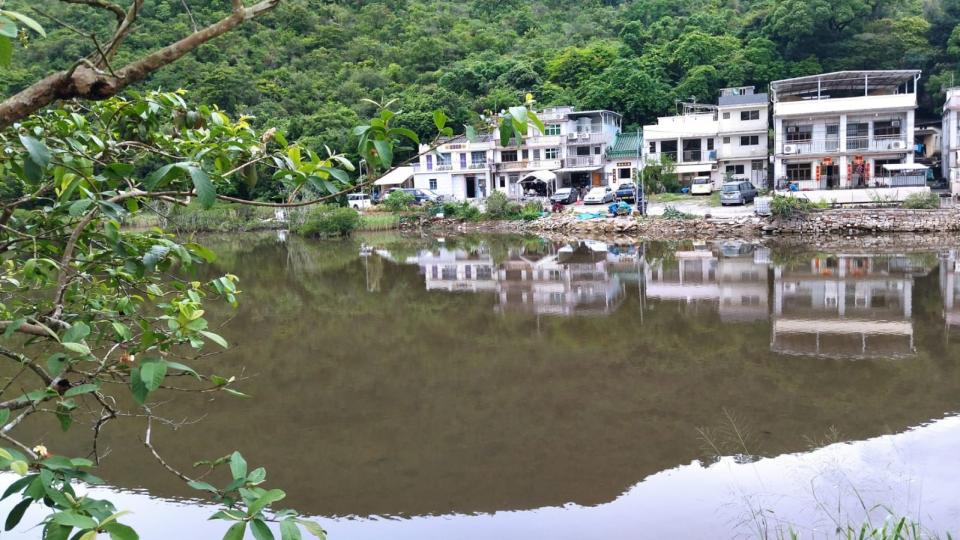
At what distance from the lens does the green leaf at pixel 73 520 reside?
1617 mm

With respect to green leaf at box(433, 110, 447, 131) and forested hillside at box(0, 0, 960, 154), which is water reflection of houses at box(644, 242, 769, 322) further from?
forested hillside at box(0, 0, 960, 154)

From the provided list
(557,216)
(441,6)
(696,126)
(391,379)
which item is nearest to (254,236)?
(557,216)

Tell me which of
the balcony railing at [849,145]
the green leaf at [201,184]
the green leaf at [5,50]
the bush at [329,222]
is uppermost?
the balcony railing at [849,145]

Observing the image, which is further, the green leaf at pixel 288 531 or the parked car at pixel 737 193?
the parked car at pixel 737 193

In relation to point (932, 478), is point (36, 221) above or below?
above

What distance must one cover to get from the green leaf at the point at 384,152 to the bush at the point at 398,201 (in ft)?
114

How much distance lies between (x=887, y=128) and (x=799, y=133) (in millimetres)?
3282

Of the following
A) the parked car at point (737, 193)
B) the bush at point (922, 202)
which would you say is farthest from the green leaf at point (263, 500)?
the parked car at point (737, 193)

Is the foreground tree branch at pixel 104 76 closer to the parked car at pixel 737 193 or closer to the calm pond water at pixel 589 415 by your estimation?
the calm pond water at pixel 589 415

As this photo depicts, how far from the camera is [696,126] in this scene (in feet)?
114

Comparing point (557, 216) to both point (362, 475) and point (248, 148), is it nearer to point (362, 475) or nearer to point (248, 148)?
point (362, 475)

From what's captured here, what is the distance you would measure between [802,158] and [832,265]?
13873 millimetres

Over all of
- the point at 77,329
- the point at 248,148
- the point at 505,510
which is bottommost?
the point at 505,510

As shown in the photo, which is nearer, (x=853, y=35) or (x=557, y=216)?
(x=557, y=216)
